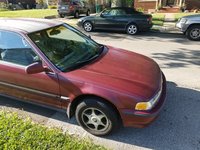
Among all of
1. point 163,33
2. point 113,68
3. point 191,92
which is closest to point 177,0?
point 163,33

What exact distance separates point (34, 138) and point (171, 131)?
Result: 2.09 meters

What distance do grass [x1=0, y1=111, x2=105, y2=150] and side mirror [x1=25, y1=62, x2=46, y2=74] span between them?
3.03 feet

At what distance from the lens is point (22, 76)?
3.65 meters

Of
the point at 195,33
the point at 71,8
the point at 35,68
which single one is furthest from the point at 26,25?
the point at 71,8

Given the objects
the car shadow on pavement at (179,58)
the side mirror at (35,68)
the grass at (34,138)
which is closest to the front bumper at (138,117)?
the grass at (34,138)

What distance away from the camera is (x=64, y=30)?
4328 mm

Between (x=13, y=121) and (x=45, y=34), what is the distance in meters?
1.52

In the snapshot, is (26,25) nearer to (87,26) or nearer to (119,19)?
(119,19)

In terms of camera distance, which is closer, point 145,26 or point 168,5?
point 145,26

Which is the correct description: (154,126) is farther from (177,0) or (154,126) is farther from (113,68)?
(177,0)

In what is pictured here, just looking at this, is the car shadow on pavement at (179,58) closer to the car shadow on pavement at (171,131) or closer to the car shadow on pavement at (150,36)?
the car shadow on pavement at (150,36)

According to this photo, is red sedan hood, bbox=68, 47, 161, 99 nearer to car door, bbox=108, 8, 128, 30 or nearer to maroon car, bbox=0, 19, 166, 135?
maroon car, bbox=0, 19, 166, 135

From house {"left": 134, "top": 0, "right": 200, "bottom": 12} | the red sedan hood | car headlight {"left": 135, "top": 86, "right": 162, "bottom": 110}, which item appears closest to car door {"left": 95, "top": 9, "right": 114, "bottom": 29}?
the red sedan hood

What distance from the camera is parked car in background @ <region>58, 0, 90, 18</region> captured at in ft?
63.6
